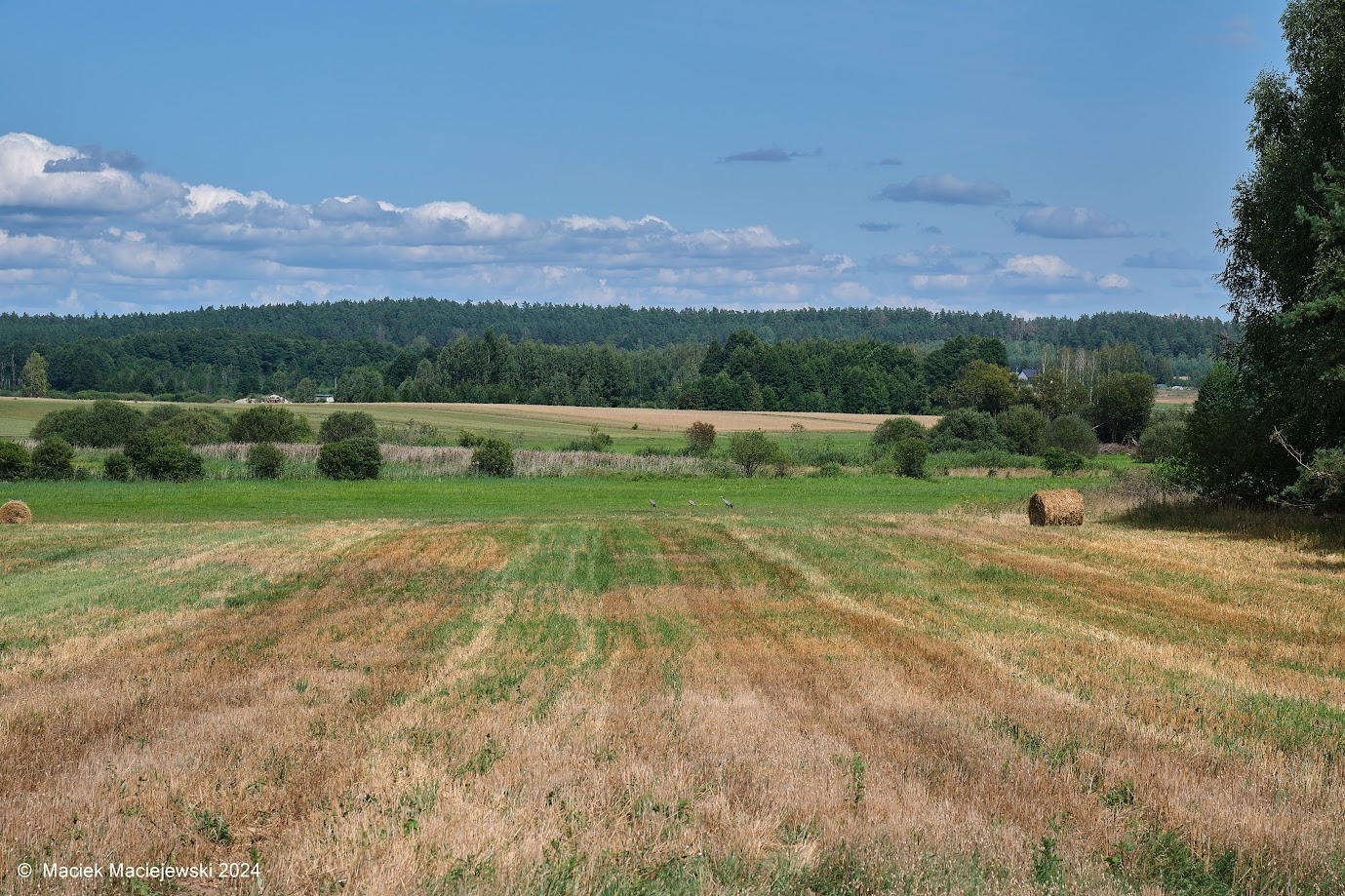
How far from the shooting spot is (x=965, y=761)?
322 inches

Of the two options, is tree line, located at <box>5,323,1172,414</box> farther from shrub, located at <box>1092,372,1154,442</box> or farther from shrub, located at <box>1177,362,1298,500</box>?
shrub, located at <box>1177,362,1298,500</box>

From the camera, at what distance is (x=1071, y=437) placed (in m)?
95.5

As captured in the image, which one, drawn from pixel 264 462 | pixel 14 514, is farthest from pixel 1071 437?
pixel 14 514

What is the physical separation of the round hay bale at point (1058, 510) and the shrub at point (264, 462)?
44140 millimetres

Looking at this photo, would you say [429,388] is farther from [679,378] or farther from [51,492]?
[51,492]

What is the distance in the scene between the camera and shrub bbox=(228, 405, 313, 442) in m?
77.0

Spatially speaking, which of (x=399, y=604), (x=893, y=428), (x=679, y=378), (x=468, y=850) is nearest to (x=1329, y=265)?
(x=399, y=604)

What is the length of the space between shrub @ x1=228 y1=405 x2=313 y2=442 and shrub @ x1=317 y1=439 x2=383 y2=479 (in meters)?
15.9

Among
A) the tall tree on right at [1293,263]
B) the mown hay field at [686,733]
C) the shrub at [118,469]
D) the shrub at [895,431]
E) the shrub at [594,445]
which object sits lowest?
the shrub at [118,469]

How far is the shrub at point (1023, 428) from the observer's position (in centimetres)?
9575

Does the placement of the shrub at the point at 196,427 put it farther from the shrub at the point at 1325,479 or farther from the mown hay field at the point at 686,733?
the shrub at the point at 1325,479

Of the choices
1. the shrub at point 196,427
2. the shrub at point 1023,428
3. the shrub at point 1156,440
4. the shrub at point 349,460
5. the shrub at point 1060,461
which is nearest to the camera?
the shrub at point 349,460

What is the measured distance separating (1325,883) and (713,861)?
3.31 metres

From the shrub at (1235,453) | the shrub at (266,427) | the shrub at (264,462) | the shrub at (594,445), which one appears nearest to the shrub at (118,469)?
the shrub at (264,462)
